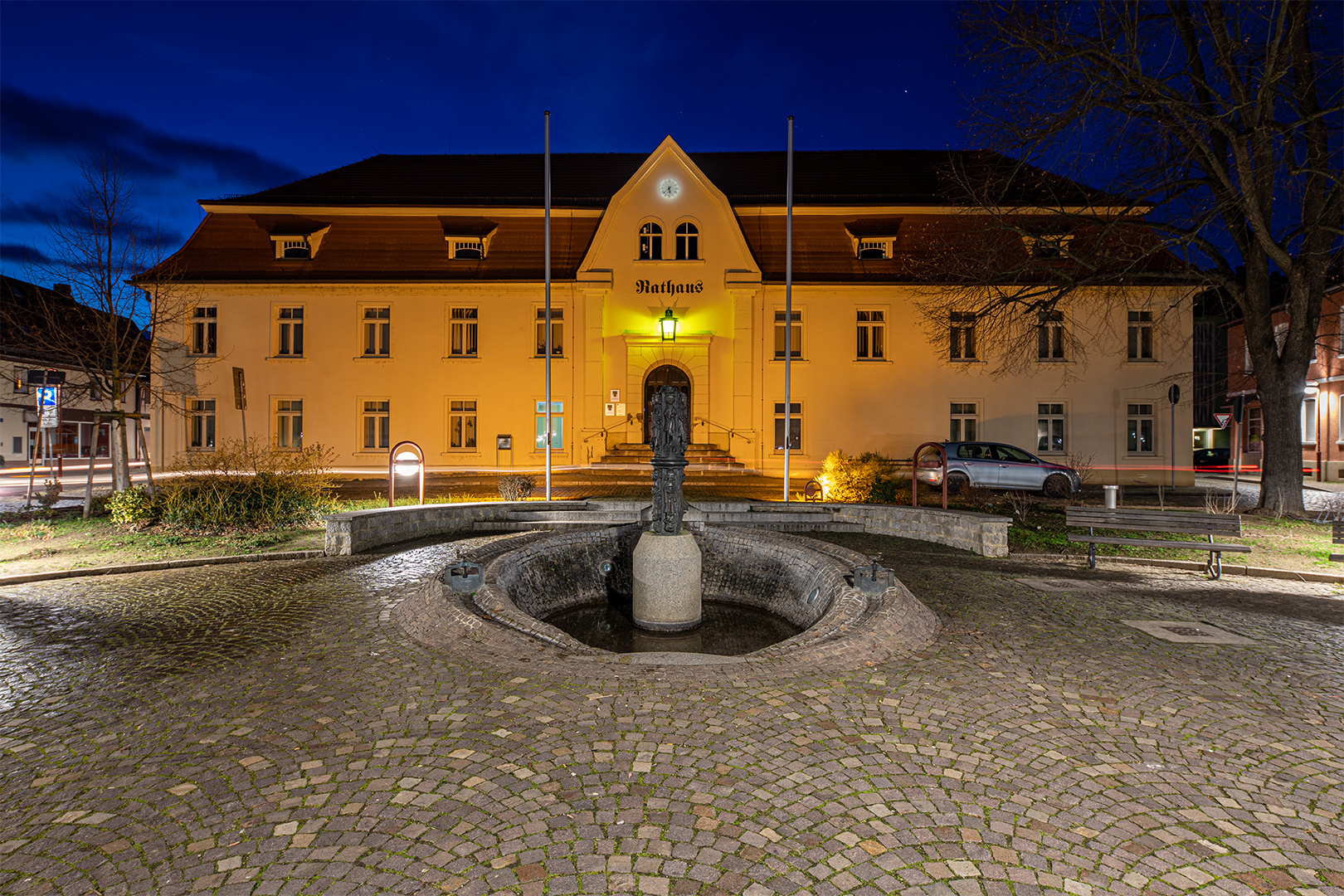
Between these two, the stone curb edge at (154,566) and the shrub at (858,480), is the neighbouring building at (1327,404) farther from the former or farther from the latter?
the stone curb edge at (154,566)

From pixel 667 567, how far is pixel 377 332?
858 inches

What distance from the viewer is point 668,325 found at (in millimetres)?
23266

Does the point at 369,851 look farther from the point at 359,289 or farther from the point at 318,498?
the point at 359,289

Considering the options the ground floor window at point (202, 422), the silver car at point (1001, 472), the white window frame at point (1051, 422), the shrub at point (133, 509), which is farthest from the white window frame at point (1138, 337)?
the ground floor window at point (202, 422)

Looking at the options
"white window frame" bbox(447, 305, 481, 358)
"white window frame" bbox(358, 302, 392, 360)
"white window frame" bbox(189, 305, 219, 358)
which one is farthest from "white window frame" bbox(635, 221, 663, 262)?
"white window frame" bbox(189, 305, 219, 358)

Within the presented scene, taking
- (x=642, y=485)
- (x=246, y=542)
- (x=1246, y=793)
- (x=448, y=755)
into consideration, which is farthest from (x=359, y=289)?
(x=1246, y=793)

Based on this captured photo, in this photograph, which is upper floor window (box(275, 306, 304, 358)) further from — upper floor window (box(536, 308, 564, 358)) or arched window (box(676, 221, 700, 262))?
arched window (box(676, 221, 700, 262))

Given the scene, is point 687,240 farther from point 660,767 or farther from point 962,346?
point 660,767

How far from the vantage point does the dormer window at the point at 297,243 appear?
24969mm

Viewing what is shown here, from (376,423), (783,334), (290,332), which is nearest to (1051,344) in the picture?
(783,334)

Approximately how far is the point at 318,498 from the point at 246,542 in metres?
2.30

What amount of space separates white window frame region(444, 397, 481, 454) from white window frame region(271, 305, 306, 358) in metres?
5.86

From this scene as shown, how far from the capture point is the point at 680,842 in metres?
2.72

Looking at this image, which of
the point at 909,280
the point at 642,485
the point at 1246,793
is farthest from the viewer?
the point at 909,280
